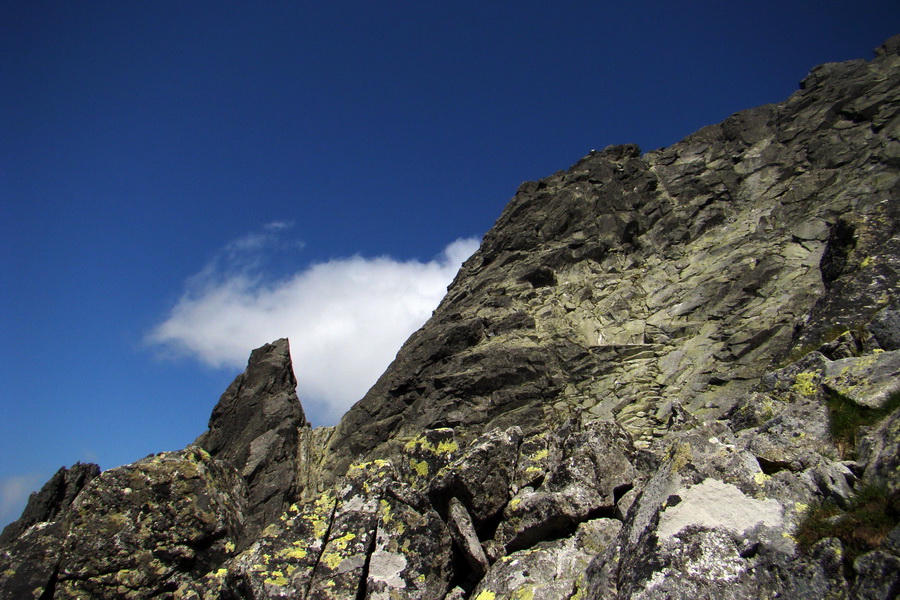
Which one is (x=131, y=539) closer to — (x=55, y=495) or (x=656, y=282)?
(x=55, y=495)

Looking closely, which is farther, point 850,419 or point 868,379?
point 868,379

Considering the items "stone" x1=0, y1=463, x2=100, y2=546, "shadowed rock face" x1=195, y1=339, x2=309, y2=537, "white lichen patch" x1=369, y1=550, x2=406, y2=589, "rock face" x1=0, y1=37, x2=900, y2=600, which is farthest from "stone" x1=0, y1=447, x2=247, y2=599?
"stone" x1=0, y1=463, x2=100, y2=546

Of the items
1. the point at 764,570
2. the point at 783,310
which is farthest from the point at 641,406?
the point at 764,570

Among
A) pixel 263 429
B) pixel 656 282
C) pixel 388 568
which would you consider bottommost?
pixel 388 568

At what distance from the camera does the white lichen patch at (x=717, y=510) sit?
18.9 ft

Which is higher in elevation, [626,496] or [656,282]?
[656,282]

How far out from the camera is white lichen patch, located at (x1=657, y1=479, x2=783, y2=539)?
18.9 feet

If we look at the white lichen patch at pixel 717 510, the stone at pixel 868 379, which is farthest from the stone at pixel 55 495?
the stone at pixel 868 379

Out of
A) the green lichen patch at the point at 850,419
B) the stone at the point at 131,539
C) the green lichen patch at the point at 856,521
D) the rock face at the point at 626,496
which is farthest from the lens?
the stone at the point at 131,539

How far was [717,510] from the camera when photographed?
19.7ft

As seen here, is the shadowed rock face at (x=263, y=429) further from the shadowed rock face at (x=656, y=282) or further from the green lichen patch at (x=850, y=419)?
the green lichen patch at (x=850, y=419)

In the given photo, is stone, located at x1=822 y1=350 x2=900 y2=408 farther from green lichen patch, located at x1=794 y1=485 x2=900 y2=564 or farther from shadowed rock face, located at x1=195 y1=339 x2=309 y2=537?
shadowed rock face, located at x1=195 y1=339 x2=309 y2=537

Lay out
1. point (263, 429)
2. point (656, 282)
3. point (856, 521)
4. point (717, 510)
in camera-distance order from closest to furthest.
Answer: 1. point (856, 521)
2. point (717, 510)
3. point (263, 429)
4. point (656, 282)

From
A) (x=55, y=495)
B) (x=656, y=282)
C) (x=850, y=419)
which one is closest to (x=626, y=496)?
(x=850, y=419)
